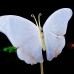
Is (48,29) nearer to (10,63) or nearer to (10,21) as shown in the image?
(10,21)

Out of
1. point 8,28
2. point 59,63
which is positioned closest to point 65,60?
point 59,63

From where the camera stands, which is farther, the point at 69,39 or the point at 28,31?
the point at 69,39
